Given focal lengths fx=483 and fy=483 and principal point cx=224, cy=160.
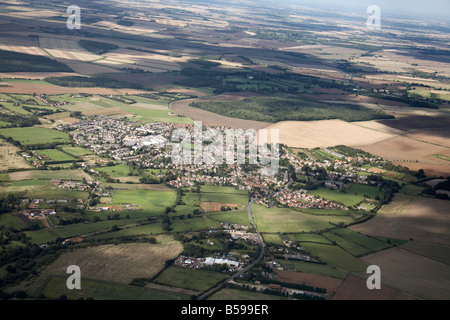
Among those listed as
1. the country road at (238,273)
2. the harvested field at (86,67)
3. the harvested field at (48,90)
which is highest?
the harvested field at (86,67)

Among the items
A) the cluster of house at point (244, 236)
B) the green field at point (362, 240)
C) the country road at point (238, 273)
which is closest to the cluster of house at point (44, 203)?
the cluster of house at point (244, 236)

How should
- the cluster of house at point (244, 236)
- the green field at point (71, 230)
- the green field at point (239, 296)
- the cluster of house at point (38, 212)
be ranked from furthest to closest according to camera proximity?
the cluster of house at point (38, 212) < the cluster of house at point (244, 236) < the green field at point (71, 230) < the green field at point (239, 296)

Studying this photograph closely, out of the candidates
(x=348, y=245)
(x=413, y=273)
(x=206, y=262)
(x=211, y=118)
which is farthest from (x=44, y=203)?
(x=211, y=118)

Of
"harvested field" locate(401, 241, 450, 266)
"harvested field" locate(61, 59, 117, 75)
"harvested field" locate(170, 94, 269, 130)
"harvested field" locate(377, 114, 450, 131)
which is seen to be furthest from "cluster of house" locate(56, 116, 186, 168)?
"harvested field" locate(377, 114, 450, 131)

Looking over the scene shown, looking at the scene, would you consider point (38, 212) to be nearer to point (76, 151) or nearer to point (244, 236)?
point (76, 151)

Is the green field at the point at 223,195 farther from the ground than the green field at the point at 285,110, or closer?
closer

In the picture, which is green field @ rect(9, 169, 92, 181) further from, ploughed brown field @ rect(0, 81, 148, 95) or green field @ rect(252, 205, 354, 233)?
ploughed brown field @ rect(0, 81, 148, 95)

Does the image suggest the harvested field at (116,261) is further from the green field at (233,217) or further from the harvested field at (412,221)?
the harvested field at (412,221)
